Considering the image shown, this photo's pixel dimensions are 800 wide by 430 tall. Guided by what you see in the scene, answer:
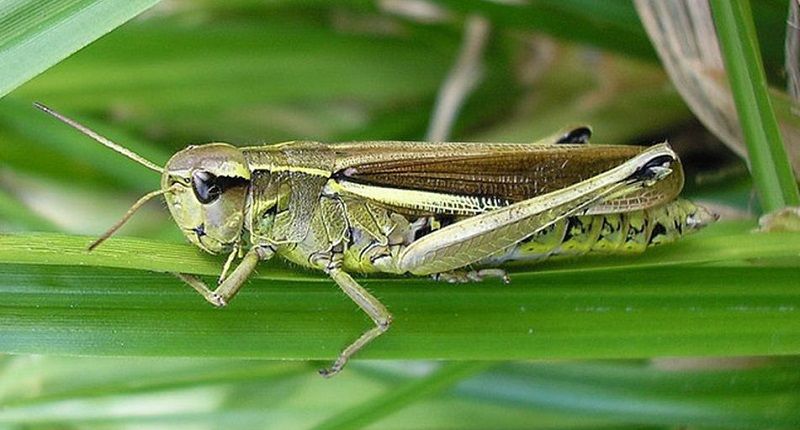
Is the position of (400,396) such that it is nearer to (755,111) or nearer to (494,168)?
(494,168)

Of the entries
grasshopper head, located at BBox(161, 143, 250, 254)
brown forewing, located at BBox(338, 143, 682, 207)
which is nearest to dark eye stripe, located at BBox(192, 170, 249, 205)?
grasshopper head, located at BBox(161, 143, 250, 254)

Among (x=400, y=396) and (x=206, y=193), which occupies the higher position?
(x=206, y=193)

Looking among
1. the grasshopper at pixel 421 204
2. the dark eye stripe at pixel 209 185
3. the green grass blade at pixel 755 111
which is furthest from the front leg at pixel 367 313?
the green grass blade at pixel 755 111

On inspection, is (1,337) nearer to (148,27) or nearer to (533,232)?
(533,232)

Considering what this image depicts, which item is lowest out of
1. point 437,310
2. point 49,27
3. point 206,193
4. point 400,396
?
point 400,396

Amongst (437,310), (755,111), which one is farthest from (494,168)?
(755,111)

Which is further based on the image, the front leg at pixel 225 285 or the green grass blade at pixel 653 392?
the green grass blade at pixel 653 392

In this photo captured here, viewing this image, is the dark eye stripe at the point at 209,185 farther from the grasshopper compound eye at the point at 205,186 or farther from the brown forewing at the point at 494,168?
the brown forewing at the point at 494,168
